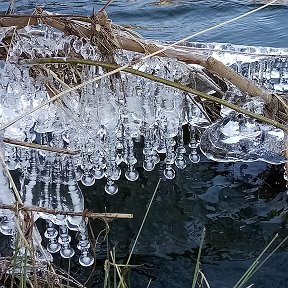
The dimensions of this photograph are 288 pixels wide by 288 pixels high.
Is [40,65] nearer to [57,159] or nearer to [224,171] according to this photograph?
[57,159]

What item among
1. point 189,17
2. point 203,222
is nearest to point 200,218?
point 203,222

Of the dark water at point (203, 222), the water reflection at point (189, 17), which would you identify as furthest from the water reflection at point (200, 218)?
the water reflection at point (189, 17)

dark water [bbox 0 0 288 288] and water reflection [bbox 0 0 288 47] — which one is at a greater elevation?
water reflection [bbox 0 0 288 47]

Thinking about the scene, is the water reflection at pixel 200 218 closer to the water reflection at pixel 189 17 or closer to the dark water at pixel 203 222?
the dark water at pixel 203 222

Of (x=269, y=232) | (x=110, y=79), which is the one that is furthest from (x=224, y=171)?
(x=110, y=79)

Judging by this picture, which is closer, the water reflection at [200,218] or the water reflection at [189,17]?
the water reflection at [200,218]

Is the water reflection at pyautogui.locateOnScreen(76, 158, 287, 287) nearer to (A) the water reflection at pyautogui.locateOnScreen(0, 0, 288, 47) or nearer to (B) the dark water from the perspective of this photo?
(B) the dark water

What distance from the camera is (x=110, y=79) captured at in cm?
222

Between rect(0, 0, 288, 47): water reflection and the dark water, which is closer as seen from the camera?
the dark water

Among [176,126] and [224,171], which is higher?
[176,126]

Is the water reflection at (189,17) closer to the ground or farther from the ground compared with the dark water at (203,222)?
farther from the ground

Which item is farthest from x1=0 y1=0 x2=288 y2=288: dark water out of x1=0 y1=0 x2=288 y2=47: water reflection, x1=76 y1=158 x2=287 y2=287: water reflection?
x1=0 y1=0 x2=288 y2=47: water reflection

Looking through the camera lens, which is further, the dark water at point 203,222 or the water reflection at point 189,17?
the water reflection at point 189,17

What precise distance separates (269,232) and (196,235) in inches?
11.5
